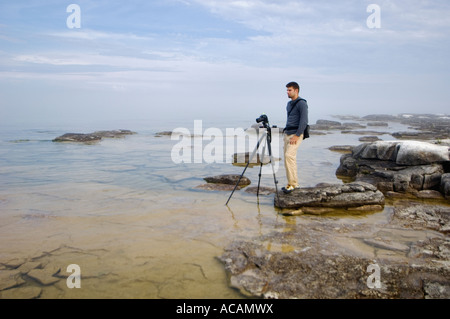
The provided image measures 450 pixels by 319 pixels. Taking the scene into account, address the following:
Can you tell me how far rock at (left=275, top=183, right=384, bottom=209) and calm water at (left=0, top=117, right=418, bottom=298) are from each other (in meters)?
0.44

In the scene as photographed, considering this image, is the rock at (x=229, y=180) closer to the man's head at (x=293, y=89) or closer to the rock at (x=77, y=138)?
the man's head at (x=293, y=89)

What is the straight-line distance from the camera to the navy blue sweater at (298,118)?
23.0 ft

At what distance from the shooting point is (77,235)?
5.74m

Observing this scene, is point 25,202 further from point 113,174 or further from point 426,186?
point 426,186

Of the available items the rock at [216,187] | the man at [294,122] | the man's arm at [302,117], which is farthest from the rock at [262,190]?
the man's arm at [302,117]

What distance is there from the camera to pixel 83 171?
1234cm

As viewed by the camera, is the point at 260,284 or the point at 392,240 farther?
the point at 392,240

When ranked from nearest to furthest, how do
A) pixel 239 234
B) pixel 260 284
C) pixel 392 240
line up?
pixel 260 284 → pixel 392 240 → pixel 239 234

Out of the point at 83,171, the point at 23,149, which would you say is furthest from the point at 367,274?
the point at 23,149
